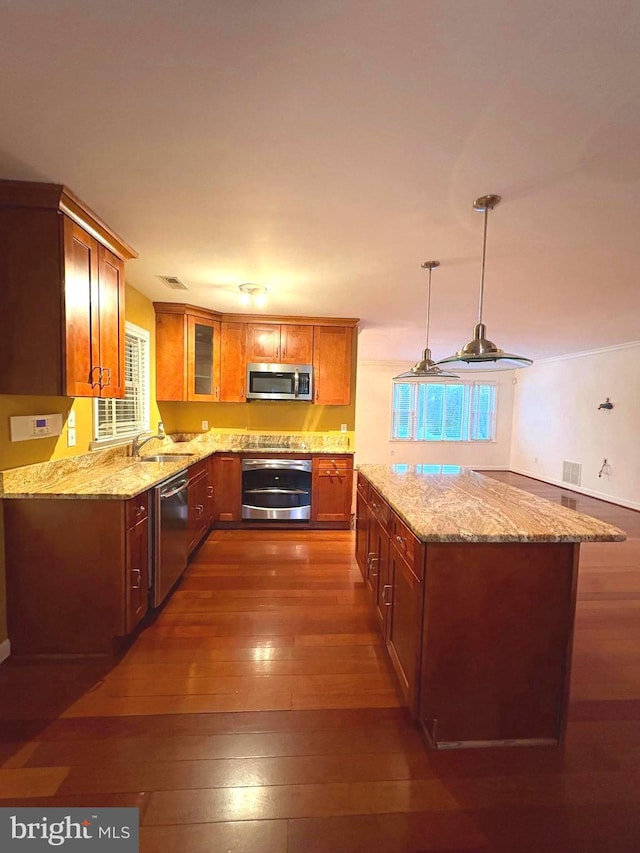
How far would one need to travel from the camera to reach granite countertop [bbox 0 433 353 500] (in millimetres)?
1937

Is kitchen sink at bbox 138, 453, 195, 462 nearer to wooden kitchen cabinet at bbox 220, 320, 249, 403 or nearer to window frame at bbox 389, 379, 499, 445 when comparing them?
wooden kitchen cabinet at bbox 220, 320, 249, 403

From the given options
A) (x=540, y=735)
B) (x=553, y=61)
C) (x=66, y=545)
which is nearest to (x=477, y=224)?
(x=553, y=61)

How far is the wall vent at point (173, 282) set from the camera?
301cm

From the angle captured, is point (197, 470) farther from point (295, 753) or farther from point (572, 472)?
point (572, 472)

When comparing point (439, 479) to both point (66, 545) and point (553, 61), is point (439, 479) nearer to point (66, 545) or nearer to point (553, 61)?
point (553, 61)

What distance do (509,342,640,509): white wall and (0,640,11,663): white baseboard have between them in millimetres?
7055

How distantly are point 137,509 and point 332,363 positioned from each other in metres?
2.79

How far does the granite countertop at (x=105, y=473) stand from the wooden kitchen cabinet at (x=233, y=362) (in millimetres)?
651

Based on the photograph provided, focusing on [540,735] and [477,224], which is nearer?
[540,735]

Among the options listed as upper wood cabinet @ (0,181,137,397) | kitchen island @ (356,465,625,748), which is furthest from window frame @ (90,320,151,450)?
kitchen island @ (356,465,625,748)

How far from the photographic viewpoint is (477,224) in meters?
1.99

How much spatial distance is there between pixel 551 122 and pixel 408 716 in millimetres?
2515

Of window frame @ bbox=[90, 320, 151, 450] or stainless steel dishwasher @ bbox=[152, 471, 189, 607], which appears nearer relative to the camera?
stainless steel dishwasher @ bbox=[152, 471, 189, 607]

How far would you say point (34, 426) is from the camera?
211 centimetres
